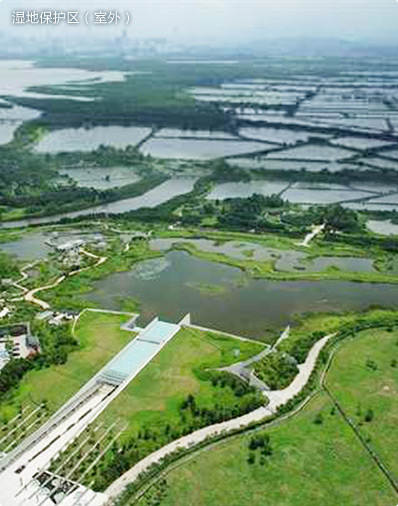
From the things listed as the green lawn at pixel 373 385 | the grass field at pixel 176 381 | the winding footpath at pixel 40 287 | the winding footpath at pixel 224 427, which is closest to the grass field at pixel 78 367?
the grass field at pixel 176 381

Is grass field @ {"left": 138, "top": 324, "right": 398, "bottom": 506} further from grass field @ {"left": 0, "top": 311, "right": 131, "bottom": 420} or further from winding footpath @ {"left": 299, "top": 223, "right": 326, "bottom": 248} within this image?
winding footpath @ {"left": 299, "top": 223, "right": 326, "bottom": 248}

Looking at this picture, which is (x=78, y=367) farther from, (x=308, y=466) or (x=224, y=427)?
(x=308, y=466)

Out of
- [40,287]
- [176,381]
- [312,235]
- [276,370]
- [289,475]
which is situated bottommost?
[289,475]

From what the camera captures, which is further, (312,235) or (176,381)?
(312,235)

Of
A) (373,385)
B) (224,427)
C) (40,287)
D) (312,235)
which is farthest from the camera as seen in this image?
(312,235)

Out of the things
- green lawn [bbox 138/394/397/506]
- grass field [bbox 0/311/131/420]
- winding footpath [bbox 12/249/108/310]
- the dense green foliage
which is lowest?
green lawn [bbox 138/394/397/506]

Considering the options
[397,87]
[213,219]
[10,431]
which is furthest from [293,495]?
[397,87]

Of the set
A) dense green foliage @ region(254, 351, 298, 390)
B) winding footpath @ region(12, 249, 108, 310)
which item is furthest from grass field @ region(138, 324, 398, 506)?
winding footpath @ region(12, 249, 108, 310)

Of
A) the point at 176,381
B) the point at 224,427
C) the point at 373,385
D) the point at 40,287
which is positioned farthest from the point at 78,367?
the point at 373,385
